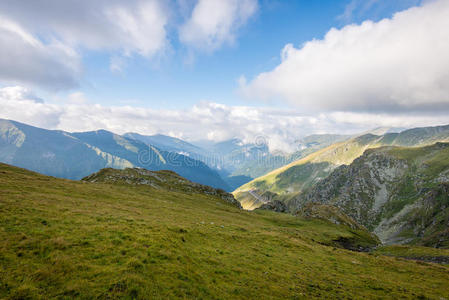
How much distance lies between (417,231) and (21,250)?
8948 inches

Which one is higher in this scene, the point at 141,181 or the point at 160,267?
the point at 141,181

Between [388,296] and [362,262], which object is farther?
[362,262]

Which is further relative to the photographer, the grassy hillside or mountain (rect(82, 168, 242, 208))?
mountain (rect(82, 168, 242, 208))

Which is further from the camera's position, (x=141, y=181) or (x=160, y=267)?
(x=141, y=181)

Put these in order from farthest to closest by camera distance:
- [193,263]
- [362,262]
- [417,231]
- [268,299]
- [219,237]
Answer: [417,231] < [362,262] < [219,237] < [193,263] < [268,299]

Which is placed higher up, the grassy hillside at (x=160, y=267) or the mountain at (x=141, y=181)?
the mountain at (x=141, y=181)

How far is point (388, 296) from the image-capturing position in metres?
21.4

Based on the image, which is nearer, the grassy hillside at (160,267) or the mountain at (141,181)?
the grassy hillside at (160,267)

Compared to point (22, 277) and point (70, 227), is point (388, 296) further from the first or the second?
point (70, 227)

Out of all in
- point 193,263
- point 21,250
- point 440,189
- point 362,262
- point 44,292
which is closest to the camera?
point 44,292

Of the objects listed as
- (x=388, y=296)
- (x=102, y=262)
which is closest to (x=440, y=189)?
(x=388, y=296)

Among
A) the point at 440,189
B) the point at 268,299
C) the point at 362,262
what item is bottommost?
the point at 362,262

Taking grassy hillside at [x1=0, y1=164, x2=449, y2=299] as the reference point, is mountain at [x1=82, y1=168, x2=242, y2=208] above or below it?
above

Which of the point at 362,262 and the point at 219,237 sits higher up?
the point at 219,237
